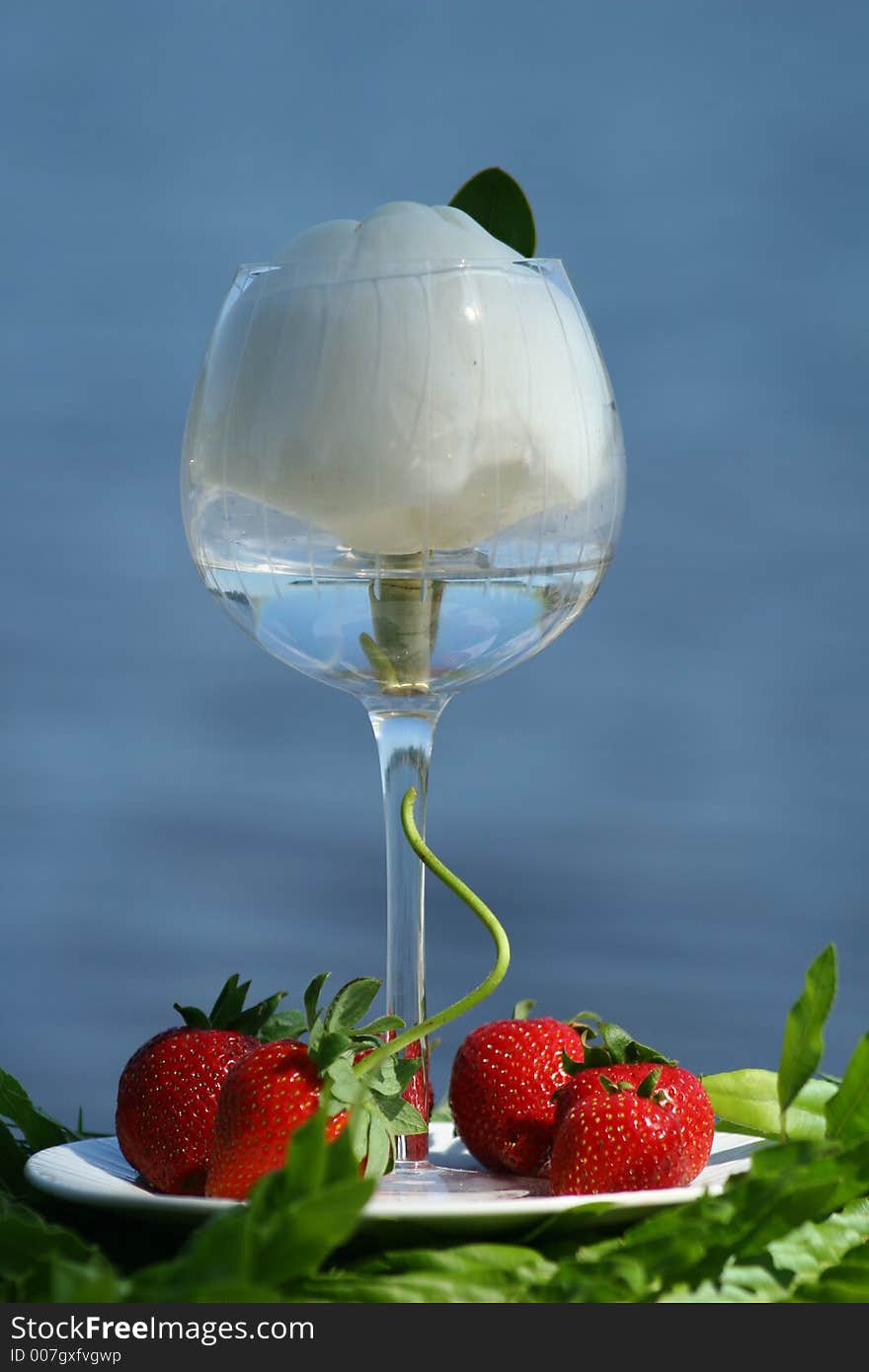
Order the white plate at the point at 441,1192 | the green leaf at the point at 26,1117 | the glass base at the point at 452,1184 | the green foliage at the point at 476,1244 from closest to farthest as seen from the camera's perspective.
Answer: the green foliage at the point at 476,1244 < the white plate at the point at 441,1192 < the glass base at the point at 452,1184 < the green leaf at the point at 26,1117

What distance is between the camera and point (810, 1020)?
500mm

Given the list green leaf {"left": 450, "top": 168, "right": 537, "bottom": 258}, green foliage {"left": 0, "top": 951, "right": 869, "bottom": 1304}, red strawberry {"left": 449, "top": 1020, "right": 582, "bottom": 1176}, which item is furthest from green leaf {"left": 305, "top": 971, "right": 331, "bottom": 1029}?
green leaf {"left": 450, "top": 168, "right": 537, "bottom": 258}

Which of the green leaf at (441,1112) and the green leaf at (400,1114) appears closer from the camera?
the green leaf at (400,1114)

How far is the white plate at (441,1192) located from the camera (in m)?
0.50

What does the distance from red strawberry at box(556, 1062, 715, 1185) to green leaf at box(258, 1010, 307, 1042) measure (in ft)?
0.42

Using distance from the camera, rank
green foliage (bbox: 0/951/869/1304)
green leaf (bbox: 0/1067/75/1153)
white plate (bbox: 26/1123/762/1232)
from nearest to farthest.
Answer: green foliage (bbox: 0/951/869/1304) → white plate (bbox: 26/1123/762/1232) → green leaf (bbox: 0/1067/75/1153)

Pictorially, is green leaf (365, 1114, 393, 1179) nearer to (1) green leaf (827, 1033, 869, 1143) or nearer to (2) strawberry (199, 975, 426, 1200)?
(2) strawberry (199, 975, 426, 1200)

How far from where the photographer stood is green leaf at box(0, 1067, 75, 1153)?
71 centimetres

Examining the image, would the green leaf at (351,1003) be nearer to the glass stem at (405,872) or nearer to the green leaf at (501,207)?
the glass stem at (405,872)

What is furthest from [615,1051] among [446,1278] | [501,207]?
[501,207]

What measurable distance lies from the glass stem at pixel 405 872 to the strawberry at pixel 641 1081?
93mm

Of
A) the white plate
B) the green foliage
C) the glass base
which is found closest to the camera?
the green foliage

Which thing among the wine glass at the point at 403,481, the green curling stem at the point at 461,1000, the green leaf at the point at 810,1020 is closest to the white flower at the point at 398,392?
the wine glass at the point at 403,481

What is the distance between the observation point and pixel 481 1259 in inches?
18.9
